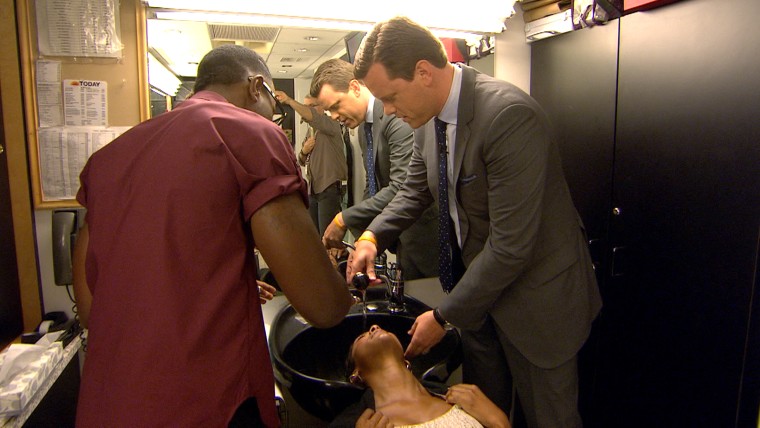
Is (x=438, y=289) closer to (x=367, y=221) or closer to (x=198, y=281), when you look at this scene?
(x=367, y=221)

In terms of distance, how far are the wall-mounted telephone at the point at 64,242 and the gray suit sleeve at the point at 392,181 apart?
0.86 meters

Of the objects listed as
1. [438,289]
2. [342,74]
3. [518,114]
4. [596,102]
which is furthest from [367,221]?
[596,102]

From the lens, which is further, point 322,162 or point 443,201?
point 322,162

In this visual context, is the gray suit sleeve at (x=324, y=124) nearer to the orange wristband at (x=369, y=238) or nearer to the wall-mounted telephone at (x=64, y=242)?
the orange wristband at (x=369, y=238)

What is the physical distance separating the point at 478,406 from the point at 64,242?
1.24 metres

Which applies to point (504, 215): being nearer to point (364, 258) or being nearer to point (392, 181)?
point (364, 258)

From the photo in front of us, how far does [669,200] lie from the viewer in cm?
152

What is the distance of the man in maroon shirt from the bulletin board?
74 centimetres

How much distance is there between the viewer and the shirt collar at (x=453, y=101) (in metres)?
1.30

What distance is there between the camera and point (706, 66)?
4.51 ft

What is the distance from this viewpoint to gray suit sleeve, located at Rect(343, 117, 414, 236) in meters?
1.79

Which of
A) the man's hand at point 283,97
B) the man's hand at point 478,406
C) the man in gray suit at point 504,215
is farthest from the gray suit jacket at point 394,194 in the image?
the man's hand at point 478,406

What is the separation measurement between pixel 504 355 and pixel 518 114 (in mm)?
742

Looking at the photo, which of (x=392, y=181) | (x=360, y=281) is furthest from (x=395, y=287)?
(x=392, y=181)
